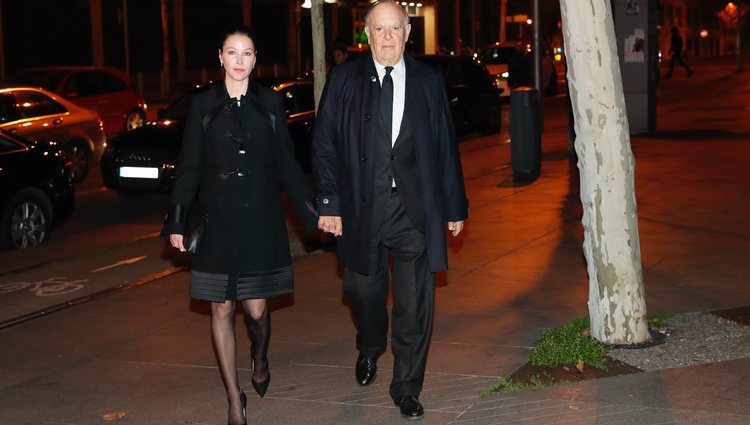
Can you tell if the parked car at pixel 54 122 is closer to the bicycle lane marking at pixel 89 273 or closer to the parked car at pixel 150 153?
the parked car at pixel 150 153

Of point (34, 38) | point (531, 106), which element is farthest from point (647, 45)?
point (34, 38)

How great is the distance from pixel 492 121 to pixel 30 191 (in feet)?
40.8

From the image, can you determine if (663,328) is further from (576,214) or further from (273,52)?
(273,52)

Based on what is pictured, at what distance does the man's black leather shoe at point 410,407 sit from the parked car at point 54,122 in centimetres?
1180

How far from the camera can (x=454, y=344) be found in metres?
7.09

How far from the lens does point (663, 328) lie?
712 centimetres

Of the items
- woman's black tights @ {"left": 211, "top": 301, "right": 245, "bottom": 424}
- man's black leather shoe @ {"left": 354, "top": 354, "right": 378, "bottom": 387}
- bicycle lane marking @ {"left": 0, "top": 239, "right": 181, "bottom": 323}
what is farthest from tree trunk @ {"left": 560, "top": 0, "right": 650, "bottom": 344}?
bicycle lane marking @ {"left": 0, "top": 239, "right": 181, "bottom": 323}

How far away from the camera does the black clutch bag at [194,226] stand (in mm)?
5660

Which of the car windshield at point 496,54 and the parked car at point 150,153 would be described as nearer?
the parked car at point 150,153

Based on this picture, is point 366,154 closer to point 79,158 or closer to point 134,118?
point 79,158

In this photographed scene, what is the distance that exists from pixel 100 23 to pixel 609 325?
3865 cm

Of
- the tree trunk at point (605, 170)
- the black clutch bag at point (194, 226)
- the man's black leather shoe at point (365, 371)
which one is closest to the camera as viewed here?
the black clutch bag at point (194, 226)

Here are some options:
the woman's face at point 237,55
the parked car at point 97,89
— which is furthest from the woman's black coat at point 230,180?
the parked car at point 97,89

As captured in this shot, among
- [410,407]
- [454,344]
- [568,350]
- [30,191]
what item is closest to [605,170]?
[568,350]
